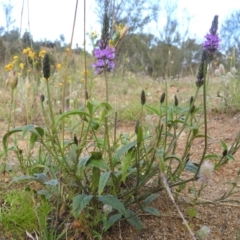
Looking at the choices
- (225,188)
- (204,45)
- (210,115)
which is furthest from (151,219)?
(210,115)

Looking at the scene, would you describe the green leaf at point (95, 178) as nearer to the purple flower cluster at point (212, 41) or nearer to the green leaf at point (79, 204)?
the green leaf at point (79, 204)

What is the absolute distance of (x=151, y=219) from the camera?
943 millimetres

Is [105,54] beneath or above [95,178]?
above

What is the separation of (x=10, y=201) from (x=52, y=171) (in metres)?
0.14

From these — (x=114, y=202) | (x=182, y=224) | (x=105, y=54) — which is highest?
(x=105, y=54)

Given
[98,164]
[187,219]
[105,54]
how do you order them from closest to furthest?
[98,164], [105,54], [187,219]

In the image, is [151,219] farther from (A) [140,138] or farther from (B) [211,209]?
(A) [140,138]

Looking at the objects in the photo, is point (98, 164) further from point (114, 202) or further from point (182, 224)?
point (182, 224)

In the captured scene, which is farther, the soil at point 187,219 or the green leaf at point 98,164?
the soil at point 187,219

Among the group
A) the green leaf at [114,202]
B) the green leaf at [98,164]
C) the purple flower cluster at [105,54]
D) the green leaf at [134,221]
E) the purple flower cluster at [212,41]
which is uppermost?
the purple flower cluster at [212,41]

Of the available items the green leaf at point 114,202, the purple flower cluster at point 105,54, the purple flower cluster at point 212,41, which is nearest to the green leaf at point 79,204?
the green leaf at point 114,202

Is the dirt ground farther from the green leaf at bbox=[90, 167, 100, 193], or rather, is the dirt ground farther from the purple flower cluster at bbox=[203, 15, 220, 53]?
the purple flower cluster at bbox=[203, 15, 220, 53]

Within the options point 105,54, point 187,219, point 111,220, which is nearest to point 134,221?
point 111,220

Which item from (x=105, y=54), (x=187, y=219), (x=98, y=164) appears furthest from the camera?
(x=187, y=219)
